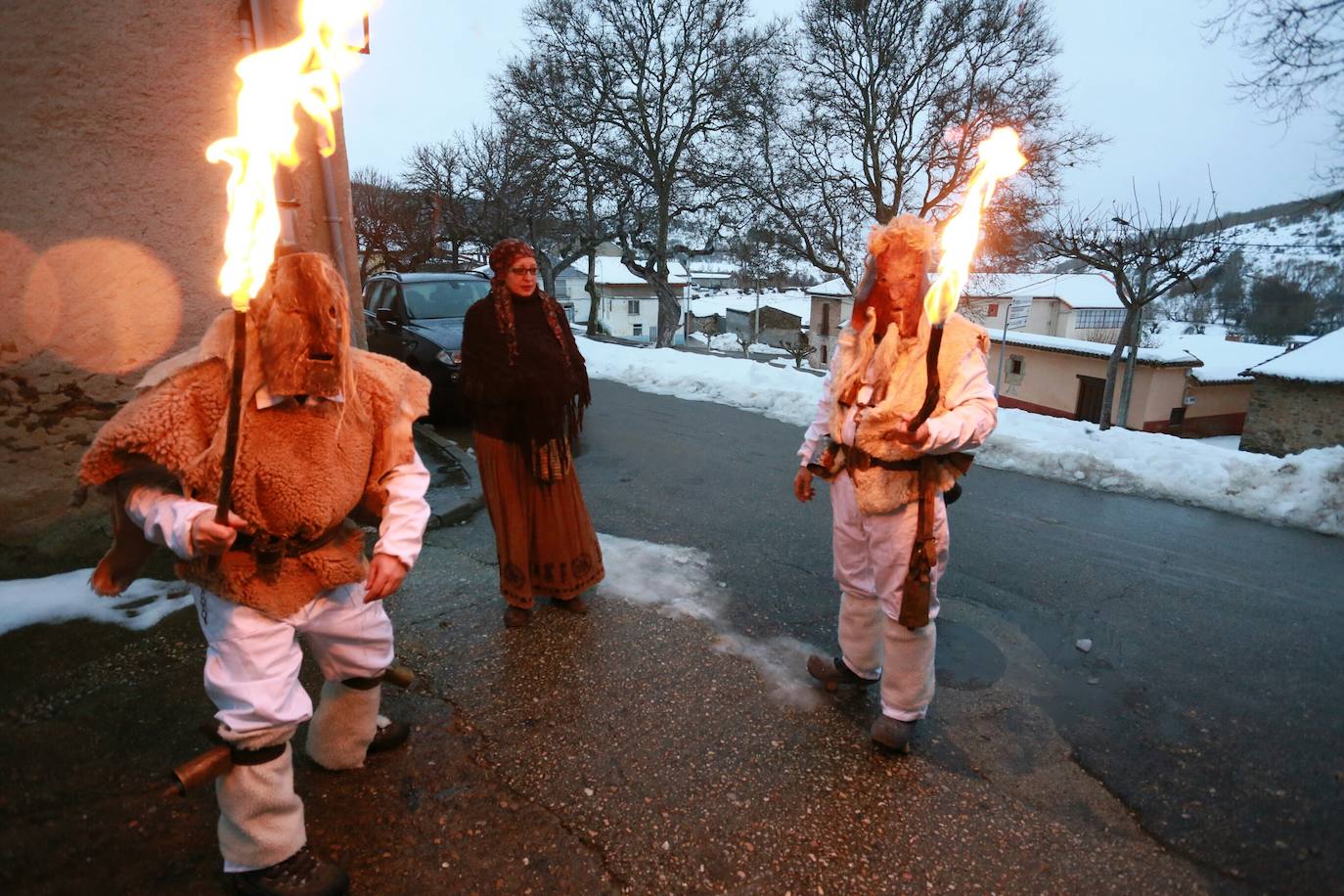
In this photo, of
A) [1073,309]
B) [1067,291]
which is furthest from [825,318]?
[1067,291]

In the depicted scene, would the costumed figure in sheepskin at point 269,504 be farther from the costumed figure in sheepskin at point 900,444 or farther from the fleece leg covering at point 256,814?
the costumed figure in sheepskin at point 900,444

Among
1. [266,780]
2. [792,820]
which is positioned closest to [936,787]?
[792,820]

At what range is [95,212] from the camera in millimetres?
4051

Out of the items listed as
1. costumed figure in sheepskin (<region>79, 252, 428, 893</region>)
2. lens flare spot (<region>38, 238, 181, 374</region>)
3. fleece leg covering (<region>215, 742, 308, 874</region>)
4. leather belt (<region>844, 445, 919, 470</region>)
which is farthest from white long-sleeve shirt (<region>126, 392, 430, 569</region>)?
lens flare spot (<region>38, 238, 181, 374</region>)

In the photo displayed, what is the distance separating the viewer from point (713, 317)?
199 ft

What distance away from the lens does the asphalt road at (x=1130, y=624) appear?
279 cm

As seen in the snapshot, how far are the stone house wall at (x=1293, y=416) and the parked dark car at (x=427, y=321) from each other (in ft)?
84.6

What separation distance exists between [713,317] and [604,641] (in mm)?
58135

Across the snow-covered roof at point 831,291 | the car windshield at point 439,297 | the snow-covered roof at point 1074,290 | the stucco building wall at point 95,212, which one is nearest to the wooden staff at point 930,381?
the stucco building wall at point 95,212

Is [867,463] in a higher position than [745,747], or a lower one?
higher

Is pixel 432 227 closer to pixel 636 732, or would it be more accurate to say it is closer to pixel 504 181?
pixel 504 181

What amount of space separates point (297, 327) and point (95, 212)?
3121 millimetres

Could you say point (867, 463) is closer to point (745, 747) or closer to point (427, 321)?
point (745, 747)

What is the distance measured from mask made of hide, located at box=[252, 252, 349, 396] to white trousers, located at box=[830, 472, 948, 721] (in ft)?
6.44
